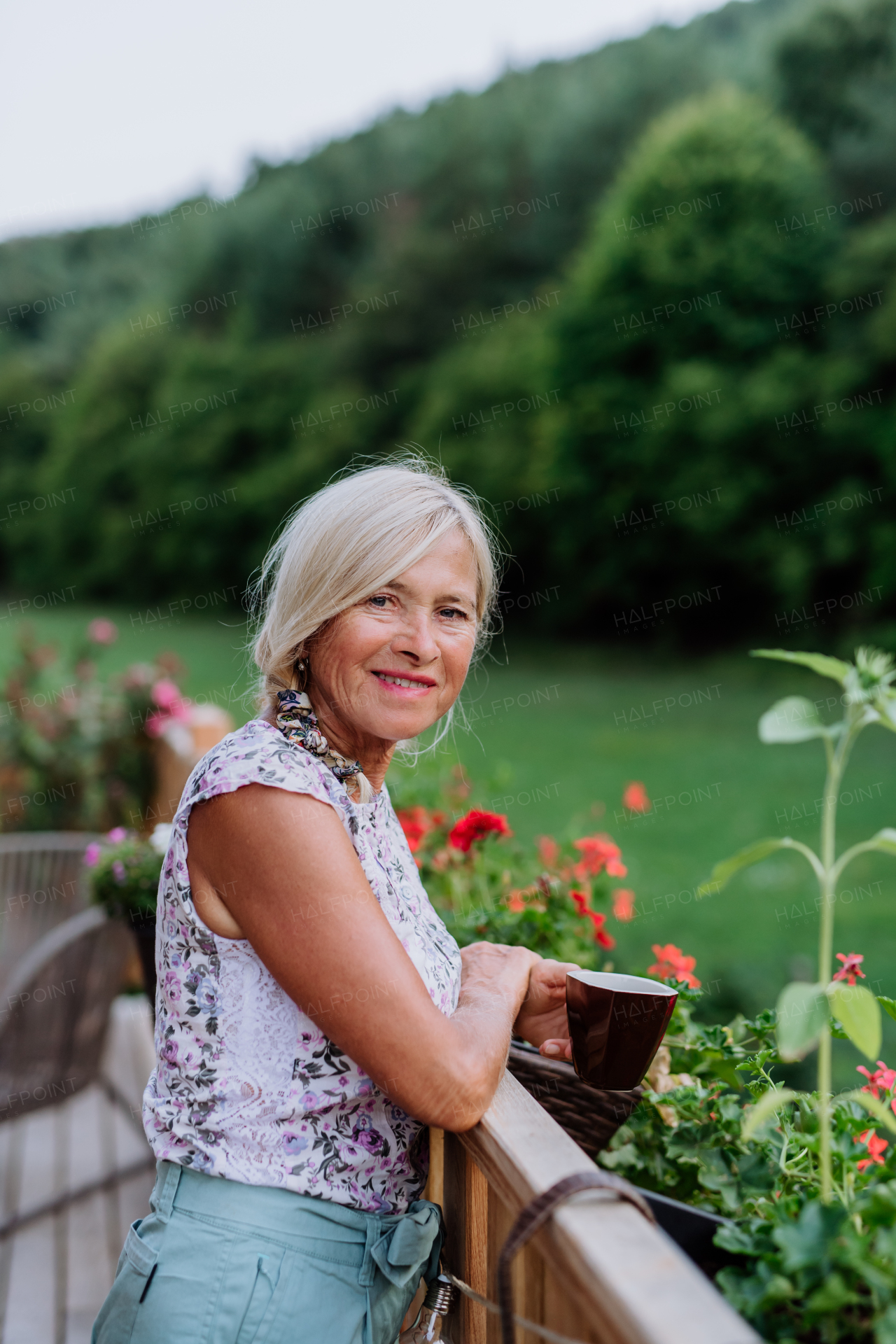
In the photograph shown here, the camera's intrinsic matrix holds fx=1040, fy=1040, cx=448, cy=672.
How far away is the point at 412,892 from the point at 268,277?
88.5 feet

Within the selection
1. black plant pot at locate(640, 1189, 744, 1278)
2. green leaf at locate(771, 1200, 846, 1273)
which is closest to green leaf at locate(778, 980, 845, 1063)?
green leaf at locate(771, 1200, 846, 1273)

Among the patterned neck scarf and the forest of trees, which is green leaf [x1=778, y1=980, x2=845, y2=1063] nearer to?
the patterned neck scarf

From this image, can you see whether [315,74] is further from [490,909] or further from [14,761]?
[490,909]

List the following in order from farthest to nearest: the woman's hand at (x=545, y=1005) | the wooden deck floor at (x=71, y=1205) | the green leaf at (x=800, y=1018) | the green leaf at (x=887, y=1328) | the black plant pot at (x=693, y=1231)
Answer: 1. the wooden deck floor at (x=71, y=1205)
2. the woman's hand at (x=545, y=1005)
3. the black plant pot at (x=693, y=1231)
4. the green leaf at (x=800, y=1018)
5. the green leaf at (x=887, y=1328)

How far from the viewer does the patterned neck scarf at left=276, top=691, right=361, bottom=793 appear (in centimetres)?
122

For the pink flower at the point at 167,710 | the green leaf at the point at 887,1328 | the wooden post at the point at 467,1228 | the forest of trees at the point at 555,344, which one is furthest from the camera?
the forest of trees at the point at 555,344

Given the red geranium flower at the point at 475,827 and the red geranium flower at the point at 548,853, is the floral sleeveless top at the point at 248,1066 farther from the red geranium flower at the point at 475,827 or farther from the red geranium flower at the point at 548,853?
the red geranium flower at the point at 548,853

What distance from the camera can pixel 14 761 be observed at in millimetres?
4578

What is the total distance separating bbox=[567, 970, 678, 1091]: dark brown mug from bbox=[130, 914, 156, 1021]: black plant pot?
36.5 inches

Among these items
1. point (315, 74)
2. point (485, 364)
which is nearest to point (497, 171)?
point (315, 74)

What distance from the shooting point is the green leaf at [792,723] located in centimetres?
86

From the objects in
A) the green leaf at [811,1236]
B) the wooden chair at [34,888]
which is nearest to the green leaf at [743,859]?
the green leaf at [811,1236]

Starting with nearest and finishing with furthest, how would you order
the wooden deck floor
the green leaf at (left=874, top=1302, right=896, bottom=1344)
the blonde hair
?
the green leaf at (left=874, top=1302, right=896, bottom=1344)
the blonde hair
the wooden deck floor

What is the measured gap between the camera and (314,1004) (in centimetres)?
105
